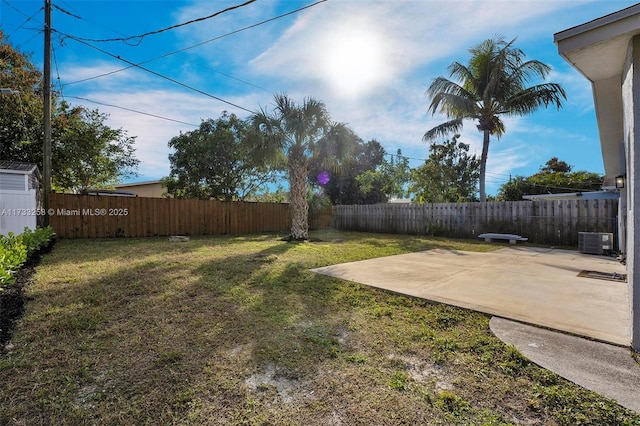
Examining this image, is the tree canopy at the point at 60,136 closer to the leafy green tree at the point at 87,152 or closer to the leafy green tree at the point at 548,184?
the leafy green tree at the point at 87,152

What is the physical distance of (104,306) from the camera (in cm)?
337

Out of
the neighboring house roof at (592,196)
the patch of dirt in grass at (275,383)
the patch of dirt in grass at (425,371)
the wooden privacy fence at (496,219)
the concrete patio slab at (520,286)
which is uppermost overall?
the neighboring house roof at (592,196)

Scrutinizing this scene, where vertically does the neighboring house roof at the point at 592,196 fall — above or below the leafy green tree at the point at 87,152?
below

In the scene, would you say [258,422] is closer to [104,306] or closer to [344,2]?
[104,306]

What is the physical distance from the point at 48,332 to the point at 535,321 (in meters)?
4.58

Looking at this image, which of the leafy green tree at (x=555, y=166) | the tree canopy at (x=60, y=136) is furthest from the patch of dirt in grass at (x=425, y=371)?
the leafy green tree at (x=555, y=166)

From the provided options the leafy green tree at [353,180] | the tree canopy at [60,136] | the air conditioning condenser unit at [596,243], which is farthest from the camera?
the leafy green tree at [353,180]

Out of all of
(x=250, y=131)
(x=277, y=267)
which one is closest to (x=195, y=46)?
(x=250, y=131)

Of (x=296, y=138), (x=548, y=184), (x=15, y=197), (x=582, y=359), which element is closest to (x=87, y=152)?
(x=15, y=197)

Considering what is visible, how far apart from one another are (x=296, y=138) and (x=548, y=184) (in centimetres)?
2497

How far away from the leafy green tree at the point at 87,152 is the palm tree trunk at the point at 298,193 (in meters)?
9.81

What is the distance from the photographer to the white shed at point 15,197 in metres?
6.20

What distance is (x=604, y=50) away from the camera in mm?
2576

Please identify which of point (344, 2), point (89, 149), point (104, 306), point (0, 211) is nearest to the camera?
point (104, 306)
